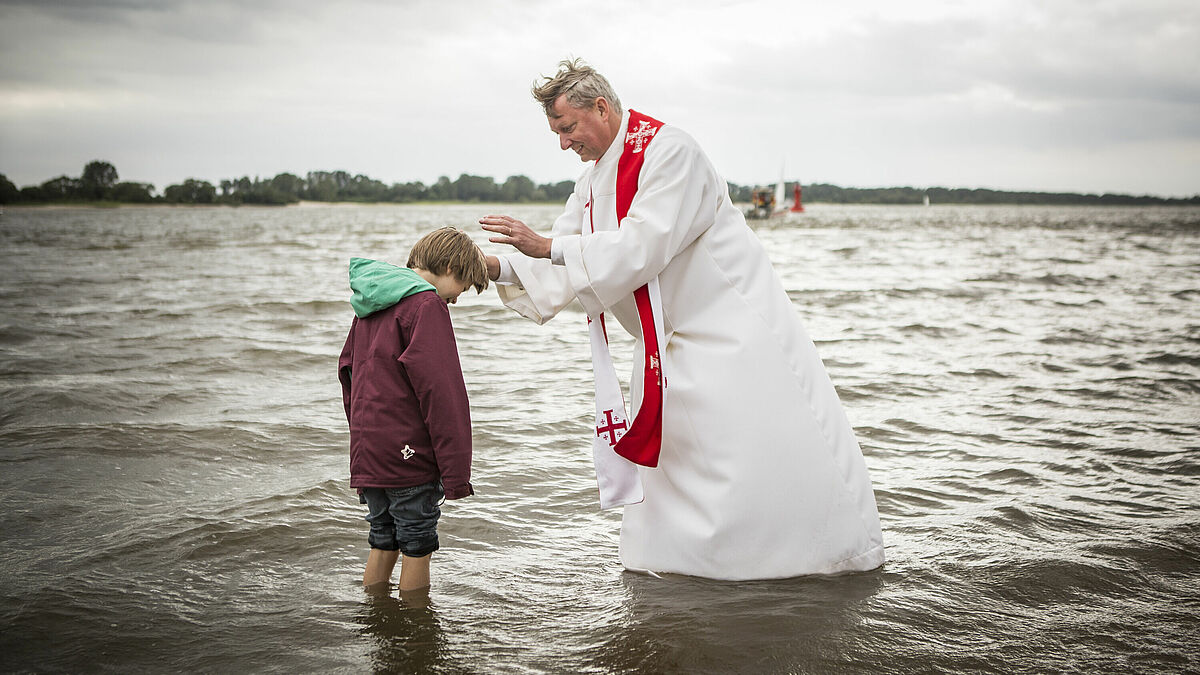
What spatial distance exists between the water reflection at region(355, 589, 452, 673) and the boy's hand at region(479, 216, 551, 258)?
150 centimetres

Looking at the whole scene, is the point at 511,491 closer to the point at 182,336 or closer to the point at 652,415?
the point at 652,415

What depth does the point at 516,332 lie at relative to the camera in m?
12.5

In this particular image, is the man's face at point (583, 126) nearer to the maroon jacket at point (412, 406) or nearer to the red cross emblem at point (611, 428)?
the maroon jacket at point (412, 406)

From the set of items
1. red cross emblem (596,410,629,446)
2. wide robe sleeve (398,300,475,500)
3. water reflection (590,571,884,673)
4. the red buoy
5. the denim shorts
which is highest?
the red buoy

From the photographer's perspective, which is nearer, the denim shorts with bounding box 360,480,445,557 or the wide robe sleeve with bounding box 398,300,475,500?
the wide robe sleeve with bounding box 398,300,475,500

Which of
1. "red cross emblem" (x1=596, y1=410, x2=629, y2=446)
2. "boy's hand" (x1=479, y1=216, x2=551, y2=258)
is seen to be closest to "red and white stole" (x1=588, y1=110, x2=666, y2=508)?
"red cross emblem" (x1=596, y1=410, x2=629, y2=446)

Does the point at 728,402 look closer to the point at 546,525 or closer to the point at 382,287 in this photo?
the point at 382,287

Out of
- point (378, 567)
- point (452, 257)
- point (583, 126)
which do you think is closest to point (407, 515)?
point (378, 567)

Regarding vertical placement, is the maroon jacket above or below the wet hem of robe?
above

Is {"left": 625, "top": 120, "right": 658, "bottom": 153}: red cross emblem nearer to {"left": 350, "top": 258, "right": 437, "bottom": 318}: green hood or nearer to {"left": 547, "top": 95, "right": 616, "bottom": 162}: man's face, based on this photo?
{"left": 547, "top": 95, "right": 616, "bottom": 162}: man's face

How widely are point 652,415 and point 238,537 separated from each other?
231 cm

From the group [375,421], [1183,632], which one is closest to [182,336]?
[375,421]

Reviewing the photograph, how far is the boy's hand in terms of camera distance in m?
3.34

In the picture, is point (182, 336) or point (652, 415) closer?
point (652, 415)
